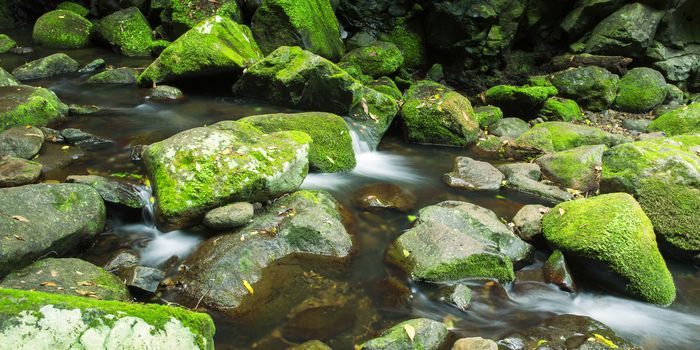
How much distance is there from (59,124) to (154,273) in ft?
17.3

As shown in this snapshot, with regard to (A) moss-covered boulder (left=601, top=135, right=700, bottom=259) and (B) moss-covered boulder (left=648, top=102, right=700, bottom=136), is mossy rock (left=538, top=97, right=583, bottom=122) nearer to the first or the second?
(B) moss-covered boulder (left=648, top=102, right=700, bottom=136)

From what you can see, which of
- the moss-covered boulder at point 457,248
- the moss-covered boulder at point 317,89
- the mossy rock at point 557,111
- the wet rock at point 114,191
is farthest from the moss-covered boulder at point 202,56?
the mossy rock at point 557,111

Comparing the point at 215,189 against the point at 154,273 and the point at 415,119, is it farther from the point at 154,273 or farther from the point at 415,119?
the point at 415,119

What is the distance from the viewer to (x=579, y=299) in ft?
17.3

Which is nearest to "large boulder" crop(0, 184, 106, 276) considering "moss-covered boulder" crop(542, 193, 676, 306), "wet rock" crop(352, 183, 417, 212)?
"wet rock" crop(352, 183, 417, 212)

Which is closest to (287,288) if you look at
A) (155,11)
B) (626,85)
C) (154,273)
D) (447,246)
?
(154,273)

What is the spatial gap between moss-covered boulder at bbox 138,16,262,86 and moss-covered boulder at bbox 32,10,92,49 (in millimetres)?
5963

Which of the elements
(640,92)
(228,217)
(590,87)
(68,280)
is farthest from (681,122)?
(68,280)

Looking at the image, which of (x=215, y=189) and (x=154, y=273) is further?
(x=215, y=189)

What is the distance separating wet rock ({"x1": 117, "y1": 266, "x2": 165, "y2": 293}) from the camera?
4512 millimetres

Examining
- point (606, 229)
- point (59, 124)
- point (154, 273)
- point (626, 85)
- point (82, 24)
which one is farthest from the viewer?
point (82, 24)

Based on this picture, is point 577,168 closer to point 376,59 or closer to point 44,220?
point 376,59

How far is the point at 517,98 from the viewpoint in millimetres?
11773

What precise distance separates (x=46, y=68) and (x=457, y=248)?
11.5 metres
